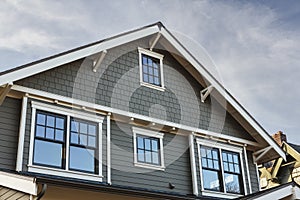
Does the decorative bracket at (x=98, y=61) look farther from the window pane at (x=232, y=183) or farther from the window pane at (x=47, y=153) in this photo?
the window pane at (x=232, y=183)

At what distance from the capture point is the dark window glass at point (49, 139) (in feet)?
32.5

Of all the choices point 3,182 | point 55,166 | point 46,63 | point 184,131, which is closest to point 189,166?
point 184,131

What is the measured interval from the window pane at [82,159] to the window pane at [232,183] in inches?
167

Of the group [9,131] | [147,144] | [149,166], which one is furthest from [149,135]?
[9,131]

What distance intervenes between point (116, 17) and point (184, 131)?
12.2 ft

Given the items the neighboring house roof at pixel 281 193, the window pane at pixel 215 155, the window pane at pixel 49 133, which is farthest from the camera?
the window pane at pixel 215 155

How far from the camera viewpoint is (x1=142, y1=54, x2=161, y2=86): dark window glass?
12.6 m

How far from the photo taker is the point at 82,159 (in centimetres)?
1045

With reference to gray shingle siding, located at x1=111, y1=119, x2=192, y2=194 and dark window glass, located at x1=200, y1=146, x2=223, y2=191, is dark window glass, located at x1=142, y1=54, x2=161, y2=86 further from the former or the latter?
dark window glass, located at x1=200, y1=146, x2=223, y2=191

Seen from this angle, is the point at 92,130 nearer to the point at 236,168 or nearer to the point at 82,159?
the point at 82,159

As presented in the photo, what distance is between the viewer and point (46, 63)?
10367 mm

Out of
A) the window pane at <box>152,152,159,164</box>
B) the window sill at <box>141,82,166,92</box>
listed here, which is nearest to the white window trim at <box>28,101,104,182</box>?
the window pane at <box>152,152,159,164</box>

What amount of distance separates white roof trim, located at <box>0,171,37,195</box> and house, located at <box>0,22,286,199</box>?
18 mm

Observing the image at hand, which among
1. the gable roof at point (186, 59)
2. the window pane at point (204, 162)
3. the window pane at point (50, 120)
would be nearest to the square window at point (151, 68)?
the gable roof at point (186, 59)
